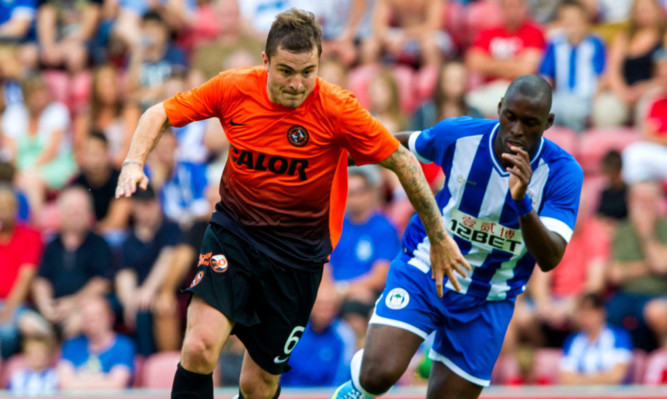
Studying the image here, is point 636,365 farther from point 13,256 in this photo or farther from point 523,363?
point 13,256

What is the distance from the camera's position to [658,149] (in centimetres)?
875

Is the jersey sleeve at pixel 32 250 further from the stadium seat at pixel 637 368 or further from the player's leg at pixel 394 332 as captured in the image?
the stadium seat at pixel 637 368

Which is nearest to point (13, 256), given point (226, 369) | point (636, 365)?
point (226, 369)

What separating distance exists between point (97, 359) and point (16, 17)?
503 cm

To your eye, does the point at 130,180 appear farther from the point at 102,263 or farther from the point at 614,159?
the point at 614,159

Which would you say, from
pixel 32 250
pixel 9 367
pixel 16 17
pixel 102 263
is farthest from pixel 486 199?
pixel 16 17

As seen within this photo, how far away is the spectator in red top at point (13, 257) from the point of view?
27.6ft

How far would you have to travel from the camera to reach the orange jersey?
15.2 feet

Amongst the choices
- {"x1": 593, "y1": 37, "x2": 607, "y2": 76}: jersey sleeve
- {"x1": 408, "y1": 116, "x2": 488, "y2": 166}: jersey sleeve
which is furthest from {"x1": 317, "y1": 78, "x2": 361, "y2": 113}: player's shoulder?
{"x1": 593, "y1": 37, "x2": 607, "y2": 76}: jersey sleeve

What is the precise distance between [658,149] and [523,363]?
8.25ft

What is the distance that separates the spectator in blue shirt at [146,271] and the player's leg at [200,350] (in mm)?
3689

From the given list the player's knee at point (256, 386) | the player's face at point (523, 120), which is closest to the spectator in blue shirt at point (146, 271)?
the player's knee at point (256, 386)

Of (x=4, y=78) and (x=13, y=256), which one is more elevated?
(x=4, y=78)

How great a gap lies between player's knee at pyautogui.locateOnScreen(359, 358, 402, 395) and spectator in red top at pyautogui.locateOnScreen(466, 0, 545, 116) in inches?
205
